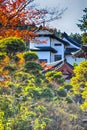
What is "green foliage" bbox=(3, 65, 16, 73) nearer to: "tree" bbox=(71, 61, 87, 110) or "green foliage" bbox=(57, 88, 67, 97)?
"green foliage" bbox=(57, 88, 67, 97)

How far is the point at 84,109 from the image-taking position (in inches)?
782

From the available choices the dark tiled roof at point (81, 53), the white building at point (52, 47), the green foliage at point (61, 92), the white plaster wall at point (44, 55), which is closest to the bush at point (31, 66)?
the green foliage at point (61, 92)

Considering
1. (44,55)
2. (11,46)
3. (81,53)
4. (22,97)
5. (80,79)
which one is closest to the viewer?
(11,46)

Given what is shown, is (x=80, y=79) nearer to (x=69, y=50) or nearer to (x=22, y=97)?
(x=22, y=97)

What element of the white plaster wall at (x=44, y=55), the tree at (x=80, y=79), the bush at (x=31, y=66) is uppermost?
the bush at (x=31, y=66)

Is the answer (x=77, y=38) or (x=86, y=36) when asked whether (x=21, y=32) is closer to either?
(x=86, y=36)

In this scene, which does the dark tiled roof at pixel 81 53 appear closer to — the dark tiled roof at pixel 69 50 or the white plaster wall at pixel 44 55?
the white plaster wall at pixel 44 55

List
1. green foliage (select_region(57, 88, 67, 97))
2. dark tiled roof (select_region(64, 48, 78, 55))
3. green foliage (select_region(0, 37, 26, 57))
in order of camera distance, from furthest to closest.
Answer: dark tiled roof (select_region(64, 48, 78, 55)) → green foliage (select_region(57, 88, 67, 97)) → green foliage (select_region(0, 37, 26, 57))

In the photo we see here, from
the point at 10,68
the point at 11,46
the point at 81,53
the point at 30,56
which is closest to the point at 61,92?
the point at 81,53

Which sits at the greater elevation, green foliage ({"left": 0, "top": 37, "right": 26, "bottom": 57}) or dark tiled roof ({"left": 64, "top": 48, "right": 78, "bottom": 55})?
green foliage ({"left": 0, "top": 37, "right": 26, "bottom": 57})

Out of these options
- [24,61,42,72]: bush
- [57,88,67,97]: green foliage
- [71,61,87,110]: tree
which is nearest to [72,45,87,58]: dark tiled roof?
[71,61,87,110]: tree

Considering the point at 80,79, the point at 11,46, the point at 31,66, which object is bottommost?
the point at 80,79

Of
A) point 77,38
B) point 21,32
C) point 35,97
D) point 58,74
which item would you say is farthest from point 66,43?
point 35,97

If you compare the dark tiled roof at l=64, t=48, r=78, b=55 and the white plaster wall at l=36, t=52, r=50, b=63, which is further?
the dark tiled roof at l=64, t=48, r=78, b=55
